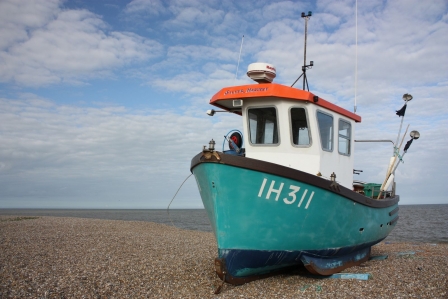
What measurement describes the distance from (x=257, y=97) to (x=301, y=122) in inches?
38.9

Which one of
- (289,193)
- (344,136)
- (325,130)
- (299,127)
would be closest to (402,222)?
(344,136)

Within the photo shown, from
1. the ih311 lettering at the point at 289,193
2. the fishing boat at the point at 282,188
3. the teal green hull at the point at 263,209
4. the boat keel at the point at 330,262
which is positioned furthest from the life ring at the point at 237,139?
the boat keel at the point at 330,262

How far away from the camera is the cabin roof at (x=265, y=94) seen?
6.79m

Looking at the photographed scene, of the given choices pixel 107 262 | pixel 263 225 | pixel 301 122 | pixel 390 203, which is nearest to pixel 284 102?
pixel 301 122

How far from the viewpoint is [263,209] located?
227 inches

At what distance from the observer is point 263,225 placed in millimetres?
5836

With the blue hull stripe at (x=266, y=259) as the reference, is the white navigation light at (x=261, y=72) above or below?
above

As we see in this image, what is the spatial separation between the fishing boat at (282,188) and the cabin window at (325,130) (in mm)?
21

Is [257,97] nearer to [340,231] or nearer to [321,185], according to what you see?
[321,185]

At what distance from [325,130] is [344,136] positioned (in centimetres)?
100

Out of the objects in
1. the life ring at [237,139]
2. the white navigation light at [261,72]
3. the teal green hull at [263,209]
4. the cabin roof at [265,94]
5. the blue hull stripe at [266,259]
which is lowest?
the blue hull stripe at [266,259]

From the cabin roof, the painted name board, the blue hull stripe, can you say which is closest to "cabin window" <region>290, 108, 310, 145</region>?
the cabin roof

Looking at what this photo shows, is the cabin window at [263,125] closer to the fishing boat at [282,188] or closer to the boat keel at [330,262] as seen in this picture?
the fishing boat at [282,188]

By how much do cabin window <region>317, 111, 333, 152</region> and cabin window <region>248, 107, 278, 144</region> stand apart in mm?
893
